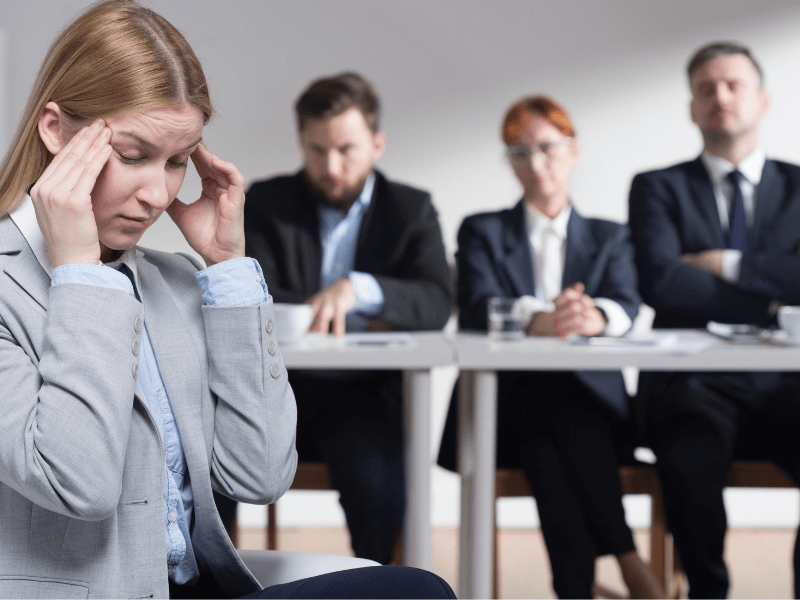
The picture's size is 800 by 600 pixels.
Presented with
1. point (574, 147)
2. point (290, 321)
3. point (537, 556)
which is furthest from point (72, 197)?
point (537, 556)

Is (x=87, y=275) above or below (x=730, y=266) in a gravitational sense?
above

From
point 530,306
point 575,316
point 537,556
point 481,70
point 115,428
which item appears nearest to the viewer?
point 115,428

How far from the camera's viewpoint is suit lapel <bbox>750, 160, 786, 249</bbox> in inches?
86.1

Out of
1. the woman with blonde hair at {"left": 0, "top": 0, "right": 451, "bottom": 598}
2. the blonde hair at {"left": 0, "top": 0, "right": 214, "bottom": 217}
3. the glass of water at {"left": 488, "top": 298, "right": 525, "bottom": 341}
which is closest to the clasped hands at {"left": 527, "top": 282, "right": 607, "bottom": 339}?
the glass of water at {"left": 488, "top": 298, "right": 525, "bottom": 341}

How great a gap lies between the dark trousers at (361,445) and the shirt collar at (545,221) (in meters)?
0.62

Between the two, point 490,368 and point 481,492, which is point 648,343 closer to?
point 490,368

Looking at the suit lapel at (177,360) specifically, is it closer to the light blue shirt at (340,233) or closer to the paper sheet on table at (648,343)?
the paper sheet on table at (648,343)

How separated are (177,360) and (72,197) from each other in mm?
208

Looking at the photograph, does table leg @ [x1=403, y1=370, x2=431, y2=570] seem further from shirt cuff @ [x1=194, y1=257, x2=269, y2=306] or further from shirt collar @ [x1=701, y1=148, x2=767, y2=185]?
shirt collar @ [x1=701, y1=148, x2=767, y2=185]

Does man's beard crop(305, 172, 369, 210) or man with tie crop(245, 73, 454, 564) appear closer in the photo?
man with tie crop(245, 73, 454, 564)

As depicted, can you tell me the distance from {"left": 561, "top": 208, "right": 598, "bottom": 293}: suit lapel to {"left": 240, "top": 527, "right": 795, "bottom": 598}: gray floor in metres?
0.91

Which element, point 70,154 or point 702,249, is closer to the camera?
point 70,154

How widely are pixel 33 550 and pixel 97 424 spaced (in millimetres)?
135

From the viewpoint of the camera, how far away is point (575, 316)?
1.82 m
